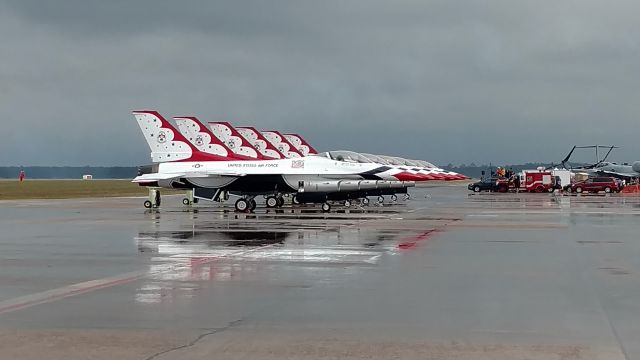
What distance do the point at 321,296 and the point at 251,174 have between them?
24.6 m

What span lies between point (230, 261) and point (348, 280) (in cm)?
336

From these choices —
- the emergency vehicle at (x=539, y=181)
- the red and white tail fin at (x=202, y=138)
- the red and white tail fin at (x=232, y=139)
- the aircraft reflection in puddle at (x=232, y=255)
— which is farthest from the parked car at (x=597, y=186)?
the aircraft reflection in puddle at (x=232, y=255)

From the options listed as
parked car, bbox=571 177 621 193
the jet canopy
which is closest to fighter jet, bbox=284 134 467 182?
the jet canopy

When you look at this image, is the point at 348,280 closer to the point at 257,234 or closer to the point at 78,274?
the point at 78,274

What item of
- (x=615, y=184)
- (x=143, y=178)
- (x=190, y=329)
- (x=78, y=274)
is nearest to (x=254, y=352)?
(x=190, y=329)

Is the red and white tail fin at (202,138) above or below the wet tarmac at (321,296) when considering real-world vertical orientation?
above

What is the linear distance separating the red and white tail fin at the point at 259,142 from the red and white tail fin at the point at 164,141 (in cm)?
1161

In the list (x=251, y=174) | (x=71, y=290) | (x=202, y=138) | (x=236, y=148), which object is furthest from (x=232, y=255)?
(x=236, y=148)

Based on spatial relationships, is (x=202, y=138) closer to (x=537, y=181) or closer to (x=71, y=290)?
(x=71, y=290)

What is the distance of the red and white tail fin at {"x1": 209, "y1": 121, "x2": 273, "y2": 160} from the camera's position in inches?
1732

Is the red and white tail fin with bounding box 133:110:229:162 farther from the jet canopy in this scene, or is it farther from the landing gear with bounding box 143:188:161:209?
the jet canopy

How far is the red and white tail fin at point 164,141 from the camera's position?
120 feet

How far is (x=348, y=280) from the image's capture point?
457 inches

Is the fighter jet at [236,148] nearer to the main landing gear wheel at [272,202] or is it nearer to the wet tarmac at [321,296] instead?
the main landing gear wheel at [272,202]
